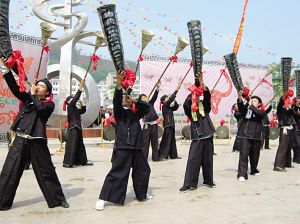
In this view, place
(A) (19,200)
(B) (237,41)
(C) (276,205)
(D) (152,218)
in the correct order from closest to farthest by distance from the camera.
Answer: (D) (152,218), (C) (276,205), (A) (19,200), (B) (237,41)

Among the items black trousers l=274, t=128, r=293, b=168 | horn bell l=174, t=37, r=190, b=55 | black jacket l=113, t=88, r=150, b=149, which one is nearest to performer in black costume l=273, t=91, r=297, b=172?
black trousers l=274, t=128, r=293, b=168

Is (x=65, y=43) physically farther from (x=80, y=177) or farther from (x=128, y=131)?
(x=128, y=131)

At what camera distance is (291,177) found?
5770 mm

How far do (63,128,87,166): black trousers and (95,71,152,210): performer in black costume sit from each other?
336cm

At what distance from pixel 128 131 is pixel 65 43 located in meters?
11.4

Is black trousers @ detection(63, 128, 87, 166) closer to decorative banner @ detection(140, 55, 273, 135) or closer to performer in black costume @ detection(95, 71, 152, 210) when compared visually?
performer in black costume @ detection(95, 71, 152, 210)

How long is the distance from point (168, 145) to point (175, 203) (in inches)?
170

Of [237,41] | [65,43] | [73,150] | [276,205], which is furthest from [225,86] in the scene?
[276,205]

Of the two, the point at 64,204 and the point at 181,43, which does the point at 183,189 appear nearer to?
the point at 64,204

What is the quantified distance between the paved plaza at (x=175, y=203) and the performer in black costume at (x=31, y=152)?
0.67 ft

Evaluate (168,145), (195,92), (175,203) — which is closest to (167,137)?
(168,145)

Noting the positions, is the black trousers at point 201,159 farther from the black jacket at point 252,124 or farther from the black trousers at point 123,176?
the black jacket at point 252,124

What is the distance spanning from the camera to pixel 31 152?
12.2ft

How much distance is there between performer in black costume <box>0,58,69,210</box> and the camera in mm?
3625
